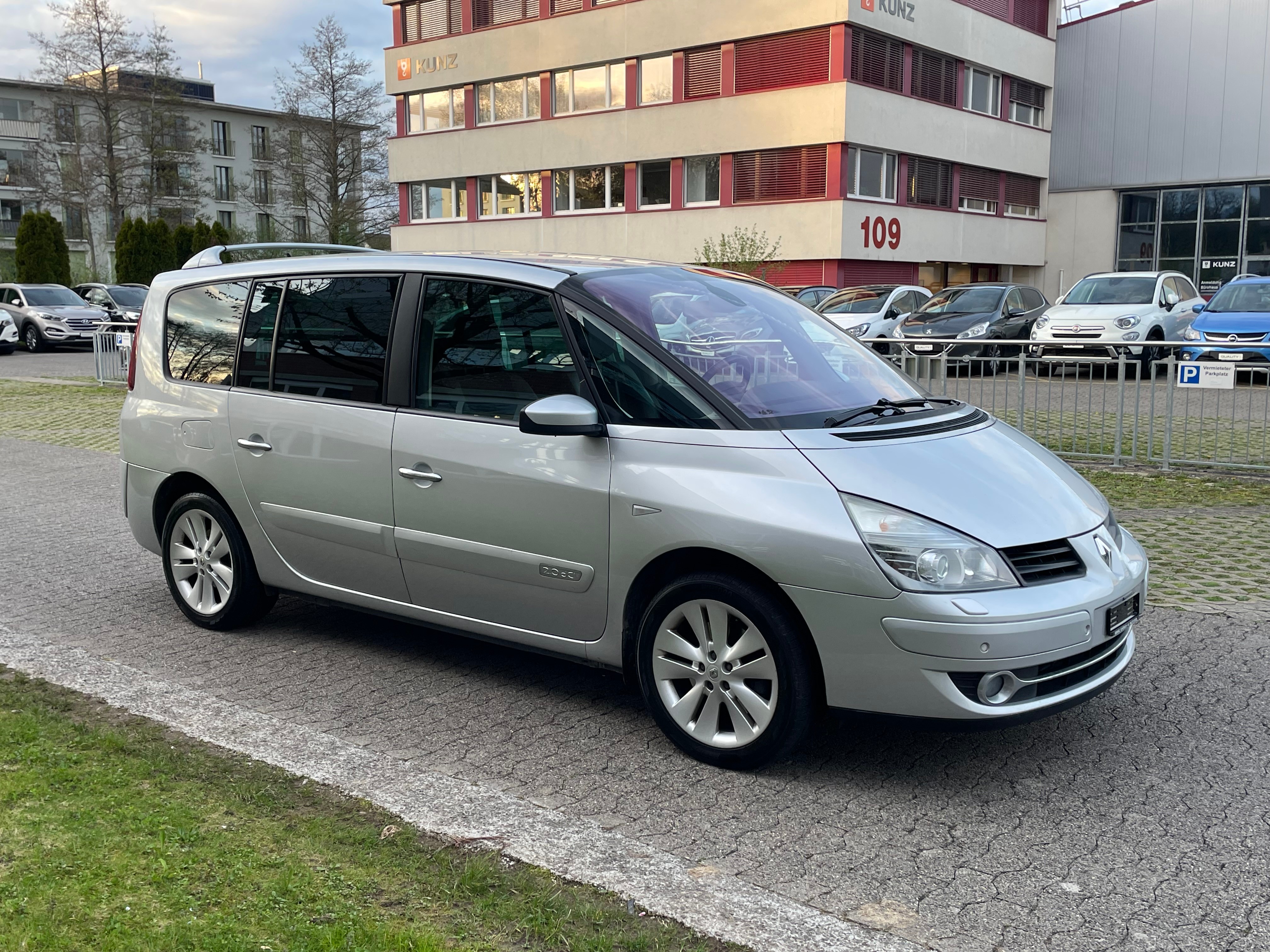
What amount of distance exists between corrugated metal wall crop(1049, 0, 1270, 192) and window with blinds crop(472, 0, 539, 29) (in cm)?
1964

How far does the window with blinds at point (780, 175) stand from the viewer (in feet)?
121

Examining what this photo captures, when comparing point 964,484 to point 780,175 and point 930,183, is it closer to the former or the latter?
point 780,175

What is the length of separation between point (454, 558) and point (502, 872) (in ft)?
5.58

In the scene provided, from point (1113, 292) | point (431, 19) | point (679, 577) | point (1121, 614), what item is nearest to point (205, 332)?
point (679, 577)

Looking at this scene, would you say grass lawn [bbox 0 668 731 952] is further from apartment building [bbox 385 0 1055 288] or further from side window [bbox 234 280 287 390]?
apartment building [bbox 385 0 1055 288]

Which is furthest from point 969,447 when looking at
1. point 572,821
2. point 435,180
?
point 435,180

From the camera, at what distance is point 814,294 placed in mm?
27500

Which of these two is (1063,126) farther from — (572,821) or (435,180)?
(572,821)

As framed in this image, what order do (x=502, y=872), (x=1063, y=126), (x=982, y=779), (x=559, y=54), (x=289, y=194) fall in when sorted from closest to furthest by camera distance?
(x=502, y=872) < (x=982, y=779) < (x=559, y=54) < (x=1063, y=126) < (x=289, y=194)

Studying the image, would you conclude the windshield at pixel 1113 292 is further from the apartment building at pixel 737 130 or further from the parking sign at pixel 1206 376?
the apartment building at pixel 737 130

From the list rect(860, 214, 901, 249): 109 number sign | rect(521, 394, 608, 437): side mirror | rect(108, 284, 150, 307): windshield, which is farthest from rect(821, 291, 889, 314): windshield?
rect(108, 284, 150, 307): windshield

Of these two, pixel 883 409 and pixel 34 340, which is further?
pixel 34 340

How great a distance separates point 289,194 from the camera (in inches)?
2527

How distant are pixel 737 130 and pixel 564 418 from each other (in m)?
35.4
